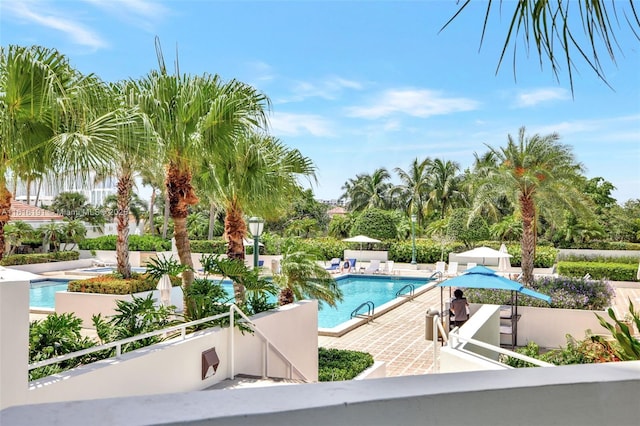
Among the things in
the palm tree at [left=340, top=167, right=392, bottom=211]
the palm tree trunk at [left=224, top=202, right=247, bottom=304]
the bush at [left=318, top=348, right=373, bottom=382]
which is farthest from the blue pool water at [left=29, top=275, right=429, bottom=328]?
the palm tree at [left=340, top=167, right=392, bottom=211]

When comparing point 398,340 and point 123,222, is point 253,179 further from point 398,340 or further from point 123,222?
point 123,222

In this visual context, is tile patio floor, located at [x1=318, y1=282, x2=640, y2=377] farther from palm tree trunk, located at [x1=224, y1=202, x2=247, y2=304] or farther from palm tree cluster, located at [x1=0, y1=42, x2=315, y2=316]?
palm tree cluster, located at [x1=0, y1=42, x2=315, y2=316]

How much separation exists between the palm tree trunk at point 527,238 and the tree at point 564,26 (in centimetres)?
1517

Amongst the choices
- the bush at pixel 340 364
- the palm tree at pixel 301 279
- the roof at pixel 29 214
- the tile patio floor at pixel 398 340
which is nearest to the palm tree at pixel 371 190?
the roof at pixel 29 214

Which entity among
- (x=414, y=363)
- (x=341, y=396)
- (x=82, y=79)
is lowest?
(x=414, y=363)

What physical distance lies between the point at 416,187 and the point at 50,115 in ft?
137

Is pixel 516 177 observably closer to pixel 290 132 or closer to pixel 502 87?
pixel 502 87

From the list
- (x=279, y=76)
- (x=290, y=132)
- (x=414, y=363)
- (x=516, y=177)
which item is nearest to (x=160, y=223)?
(x=290, y=132)

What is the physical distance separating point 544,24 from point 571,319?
1193 centimetres

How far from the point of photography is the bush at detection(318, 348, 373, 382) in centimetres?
1005

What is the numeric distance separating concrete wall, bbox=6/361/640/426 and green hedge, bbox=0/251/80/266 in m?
26.6

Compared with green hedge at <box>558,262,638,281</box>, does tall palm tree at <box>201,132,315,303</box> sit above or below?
above

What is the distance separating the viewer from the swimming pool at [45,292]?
801 inches

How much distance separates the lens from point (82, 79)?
24.0 ft
